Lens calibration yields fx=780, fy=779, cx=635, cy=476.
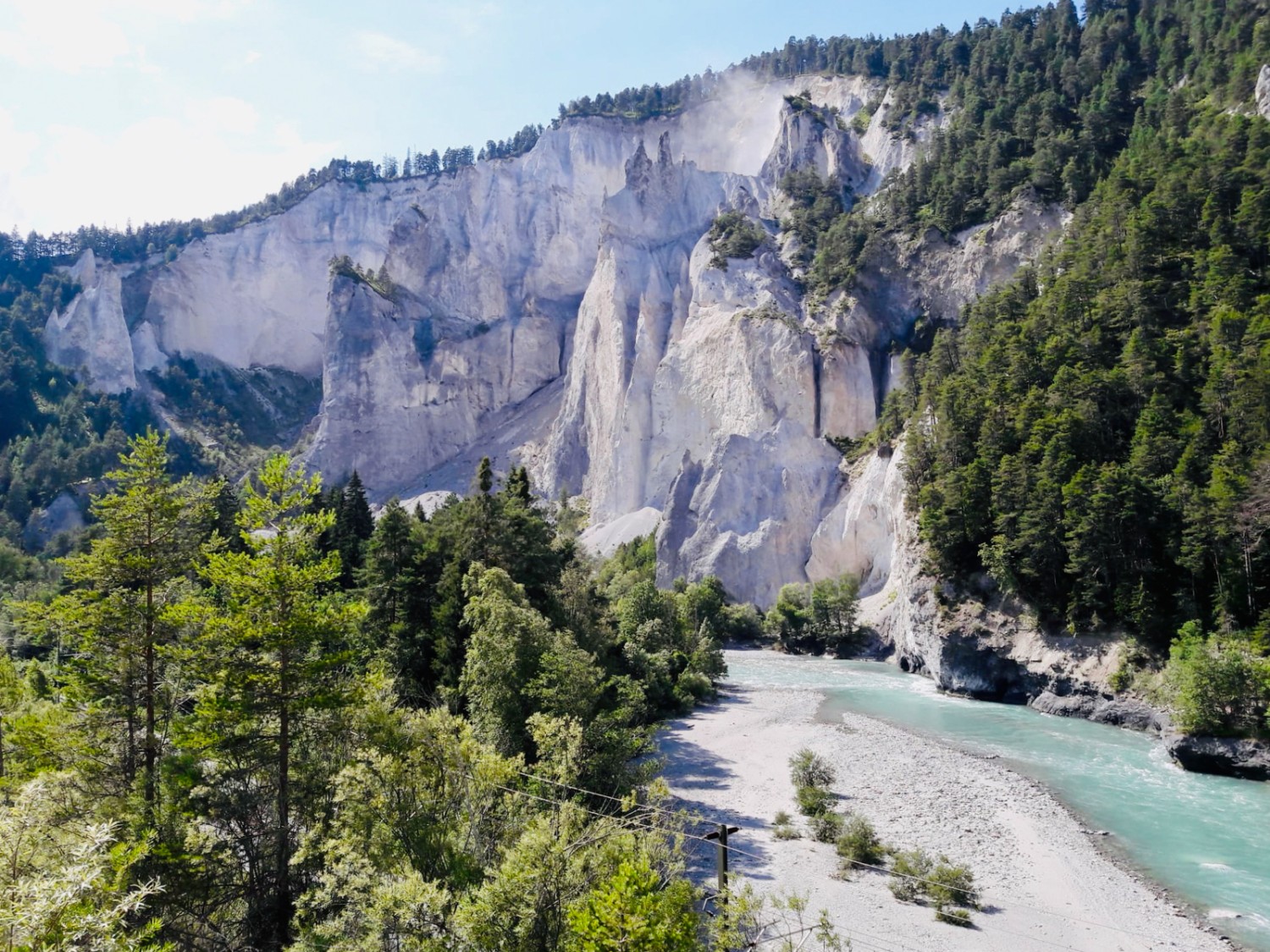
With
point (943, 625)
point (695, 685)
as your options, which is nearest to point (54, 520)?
point (695, 685)

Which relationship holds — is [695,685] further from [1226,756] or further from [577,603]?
[1226,756]

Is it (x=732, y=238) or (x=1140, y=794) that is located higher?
(x=732, y=238)

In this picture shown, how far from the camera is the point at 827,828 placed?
19.0 meters

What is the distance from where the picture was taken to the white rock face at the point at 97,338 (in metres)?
107

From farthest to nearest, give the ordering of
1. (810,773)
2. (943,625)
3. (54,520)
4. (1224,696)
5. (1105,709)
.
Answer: (54,520), (943,625), (1105,709), (1224,696), (810,773)

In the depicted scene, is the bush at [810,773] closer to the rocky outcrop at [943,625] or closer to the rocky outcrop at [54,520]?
the rocky outcrop at [943,625]

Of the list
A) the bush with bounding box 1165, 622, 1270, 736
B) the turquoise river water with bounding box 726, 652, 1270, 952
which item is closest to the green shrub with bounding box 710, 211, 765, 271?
the turquoise river water with bounding box 726, 652, 1270, 952

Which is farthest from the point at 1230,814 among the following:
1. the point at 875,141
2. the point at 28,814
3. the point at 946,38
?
the point at 946,38

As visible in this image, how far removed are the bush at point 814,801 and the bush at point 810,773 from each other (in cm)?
76

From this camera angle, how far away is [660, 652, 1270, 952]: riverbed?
1455 cm

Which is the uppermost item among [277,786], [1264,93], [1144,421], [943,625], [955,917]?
[1264,93]

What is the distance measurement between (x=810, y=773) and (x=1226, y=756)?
42.7 ft

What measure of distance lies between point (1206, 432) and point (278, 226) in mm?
128860

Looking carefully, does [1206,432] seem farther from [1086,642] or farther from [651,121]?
[651,121]
